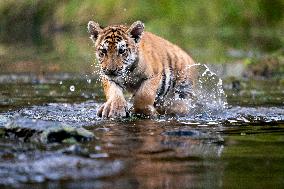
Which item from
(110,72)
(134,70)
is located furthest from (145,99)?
(110,72)

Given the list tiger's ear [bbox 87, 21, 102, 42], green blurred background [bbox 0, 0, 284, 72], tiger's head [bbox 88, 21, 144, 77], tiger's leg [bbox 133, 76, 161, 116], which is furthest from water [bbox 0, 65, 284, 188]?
green blurred background [bbox 0, 0, 284, 72]

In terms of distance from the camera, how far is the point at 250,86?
830 inches

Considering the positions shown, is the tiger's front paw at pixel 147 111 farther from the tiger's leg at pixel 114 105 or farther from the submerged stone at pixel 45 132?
the submerged stone at pixel 45 132

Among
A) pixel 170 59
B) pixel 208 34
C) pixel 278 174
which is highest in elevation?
pixel 208 34

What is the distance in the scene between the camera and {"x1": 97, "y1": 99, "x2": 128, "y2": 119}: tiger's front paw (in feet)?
42.4

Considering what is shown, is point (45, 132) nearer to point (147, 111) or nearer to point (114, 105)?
point (114, 105)

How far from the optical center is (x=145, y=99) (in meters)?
13.1

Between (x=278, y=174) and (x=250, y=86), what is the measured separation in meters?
13.9

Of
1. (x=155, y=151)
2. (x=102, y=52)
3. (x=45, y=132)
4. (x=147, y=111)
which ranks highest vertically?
(x=102, y=52)

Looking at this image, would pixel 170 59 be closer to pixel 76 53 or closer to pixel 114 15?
pixel 76 53

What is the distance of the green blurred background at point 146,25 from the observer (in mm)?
34594

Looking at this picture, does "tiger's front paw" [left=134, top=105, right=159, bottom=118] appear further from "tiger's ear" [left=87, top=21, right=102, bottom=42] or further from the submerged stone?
the submerged stone

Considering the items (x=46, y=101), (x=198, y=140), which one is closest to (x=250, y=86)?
(x=46, y=101)

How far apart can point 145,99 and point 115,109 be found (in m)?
0.53
